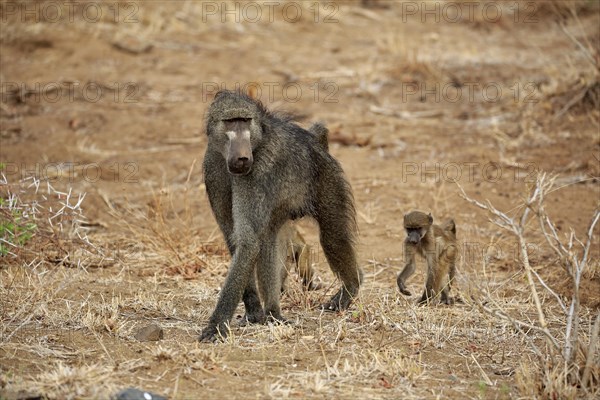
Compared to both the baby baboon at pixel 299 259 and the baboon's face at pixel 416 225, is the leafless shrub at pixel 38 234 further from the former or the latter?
the baboon's face at pixel 416 225

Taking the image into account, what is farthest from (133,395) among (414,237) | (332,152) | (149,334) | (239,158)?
(332,152)

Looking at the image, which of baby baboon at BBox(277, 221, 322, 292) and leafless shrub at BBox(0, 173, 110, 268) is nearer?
leafless shrub at BBox(0, 173, 110, 268)

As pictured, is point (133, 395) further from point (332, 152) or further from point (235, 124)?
point (332, 152)

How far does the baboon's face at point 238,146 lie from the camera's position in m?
4.88

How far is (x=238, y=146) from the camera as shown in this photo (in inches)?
194

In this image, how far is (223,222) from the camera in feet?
17.4

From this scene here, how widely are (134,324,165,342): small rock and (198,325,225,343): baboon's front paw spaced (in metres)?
0.23

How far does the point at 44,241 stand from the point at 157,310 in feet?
5.19

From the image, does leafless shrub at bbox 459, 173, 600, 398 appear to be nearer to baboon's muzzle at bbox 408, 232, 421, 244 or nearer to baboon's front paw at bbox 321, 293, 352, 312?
baboon's front paw at bbox 321, 293, 352, 312

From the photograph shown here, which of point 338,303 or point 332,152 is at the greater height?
point 332,152

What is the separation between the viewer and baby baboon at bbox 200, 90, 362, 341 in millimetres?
5016

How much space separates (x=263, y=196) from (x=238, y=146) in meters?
0.36

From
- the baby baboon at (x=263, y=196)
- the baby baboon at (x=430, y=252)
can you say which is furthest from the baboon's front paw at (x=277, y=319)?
the baby baboon at (x=430, y=252)

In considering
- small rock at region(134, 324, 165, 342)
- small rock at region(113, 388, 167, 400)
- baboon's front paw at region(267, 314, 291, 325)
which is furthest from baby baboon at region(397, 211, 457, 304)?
small rock at region(113, 388, 167, 400)
